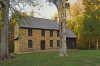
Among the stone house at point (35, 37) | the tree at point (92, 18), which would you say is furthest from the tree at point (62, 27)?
the tree at point (92, 18)

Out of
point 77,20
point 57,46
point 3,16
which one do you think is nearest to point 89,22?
point 77,20

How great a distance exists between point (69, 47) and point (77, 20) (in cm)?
1062

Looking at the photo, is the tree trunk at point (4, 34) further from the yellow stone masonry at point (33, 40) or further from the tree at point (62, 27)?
the yellow stone masonry at point (33, 40)

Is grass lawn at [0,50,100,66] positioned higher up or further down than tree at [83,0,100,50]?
further down

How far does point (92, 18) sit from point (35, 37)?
1599 cm

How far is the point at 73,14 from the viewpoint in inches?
1585

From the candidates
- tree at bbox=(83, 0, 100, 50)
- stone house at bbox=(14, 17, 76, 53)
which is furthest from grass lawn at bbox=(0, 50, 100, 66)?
tree at bbox=(83, 0, 100, 50)

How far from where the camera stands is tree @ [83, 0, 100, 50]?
94.3ft

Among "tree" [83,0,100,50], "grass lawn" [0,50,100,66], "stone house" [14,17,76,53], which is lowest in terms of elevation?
"grass lawn" [0,50,100,66]

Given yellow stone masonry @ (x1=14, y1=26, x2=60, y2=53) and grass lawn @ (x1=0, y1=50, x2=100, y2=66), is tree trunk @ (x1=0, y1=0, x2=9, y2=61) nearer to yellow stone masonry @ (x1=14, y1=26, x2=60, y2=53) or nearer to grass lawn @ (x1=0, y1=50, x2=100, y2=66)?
grass lawn @ (x1=0, y1=50, x2=100, y2=66)

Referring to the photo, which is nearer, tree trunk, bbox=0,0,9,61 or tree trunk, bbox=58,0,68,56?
tree trunk, bbox=0,0,9,61

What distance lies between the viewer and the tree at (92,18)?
28741mm

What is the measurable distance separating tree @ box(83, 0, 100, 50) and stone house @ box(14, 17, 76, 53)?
28.4 feet

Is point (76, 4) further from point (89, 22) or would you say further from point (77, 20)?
point (89, 22)
